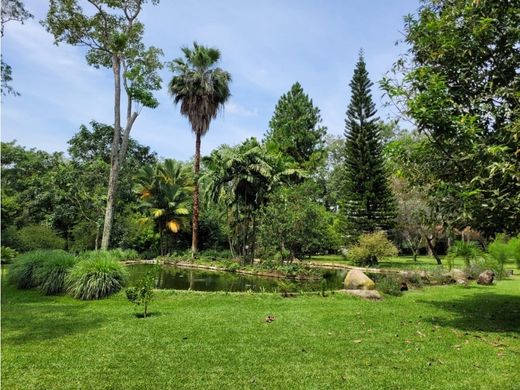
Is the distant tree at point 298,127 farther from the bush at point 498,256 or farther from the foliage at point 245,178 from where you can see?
the bush at point 498,256

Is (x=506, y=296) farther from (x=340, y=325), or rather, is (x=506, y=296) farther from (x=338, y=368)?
(x=338, y=368)

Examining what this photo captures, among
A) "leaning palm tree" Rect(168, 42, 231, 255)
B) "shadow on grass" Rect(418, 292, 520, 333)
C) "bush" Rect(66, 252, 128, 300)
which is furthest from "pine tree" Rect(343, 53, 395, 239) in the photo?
"bush" Rect(66, 252, 128, 300)

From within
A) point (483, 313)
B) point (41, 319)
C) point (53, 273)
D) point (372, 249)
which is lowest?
point (483, 313)

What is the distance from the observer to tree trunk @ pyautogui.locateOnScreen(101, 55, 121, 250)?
1380 cm

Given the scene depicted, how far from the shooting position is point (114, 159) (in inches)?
560

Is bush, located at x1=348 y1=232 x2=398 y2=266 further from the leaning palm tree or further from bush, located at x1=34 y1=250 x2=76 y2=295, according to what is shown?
bush, located at x1=34 y1=250 x2=76 y2=295

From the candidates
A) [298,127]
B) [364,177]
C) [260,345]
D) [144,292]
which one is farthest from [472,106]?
[298,127]

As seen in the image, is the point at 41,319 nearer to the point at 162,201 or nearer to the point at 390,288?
the point at 390,288

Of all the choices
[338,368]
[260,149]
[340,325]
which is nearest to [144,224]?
[260,149]

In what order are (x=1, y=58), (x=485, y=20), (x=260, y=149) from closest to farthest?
(x=485, y=20) → (x=1, y=58) → (x=260, y=149)

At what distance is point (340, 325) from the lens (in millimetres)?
5863

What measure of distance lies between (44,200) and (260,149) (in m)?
13.7

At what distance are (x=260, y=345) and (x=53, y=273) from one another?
678cm

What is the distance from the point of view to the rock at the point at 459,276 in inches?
471
